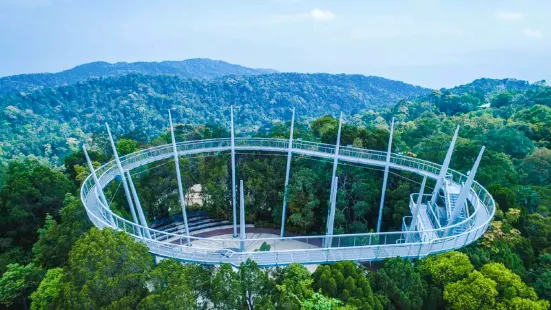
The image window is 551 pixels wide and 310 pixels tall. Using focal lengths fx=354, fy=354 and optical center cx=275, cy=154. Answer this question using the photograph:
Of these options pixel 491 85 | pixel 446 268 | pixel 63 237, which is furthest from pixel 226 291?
pixel 491 85

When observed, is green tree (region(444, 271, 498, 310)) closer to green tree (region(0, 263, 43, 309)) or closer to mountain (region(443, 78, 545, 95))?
green tree (region(0, 263, 43, 309))

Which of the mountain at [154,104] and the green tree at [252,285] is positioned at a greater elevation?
the green tree at [252,285]

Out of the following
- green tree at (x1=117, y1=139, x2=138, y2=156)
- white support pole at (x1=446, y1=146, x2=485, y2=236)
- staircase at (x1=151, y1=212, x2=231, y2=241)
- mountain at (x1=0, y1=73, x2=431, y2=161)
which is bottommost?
mountain at (x1=0, y1=73, x2=431, y2=161)

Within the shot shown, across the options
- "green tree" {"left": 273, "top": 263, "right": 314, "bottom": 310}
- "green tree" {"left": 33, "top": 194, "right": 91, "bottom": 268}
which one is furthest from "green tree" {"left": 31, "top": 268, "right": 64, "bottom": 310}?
"green tree" {"left": 273, "top": 263, "right": 314, "bottom": 310}

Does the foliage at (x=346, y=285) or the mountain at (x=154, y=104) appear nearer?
the foliage at (x=346, y=285)

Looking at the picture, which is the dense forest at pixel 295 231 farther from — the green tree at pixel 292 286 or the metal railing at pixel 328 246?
the metal railing at pixel 328 246

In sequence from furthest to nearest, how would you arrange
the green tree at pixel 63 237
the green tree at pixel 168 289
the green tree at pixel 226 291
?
the green tree at pixel 63 237
the green tree at pixel 226 291
the green tree at pixel 168 289

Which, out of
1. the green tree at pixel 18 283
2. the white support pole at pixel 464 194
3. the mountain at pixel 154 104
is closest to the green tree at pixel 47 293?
the green tree at pixel 18 283

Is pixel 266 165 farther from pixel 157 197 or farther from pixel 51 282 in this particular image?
pixel 51 282

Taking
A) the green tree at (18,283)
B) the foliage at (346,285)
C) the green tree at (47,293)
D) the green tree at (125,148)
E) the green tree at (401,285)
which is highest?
the green tree at (125,148)
